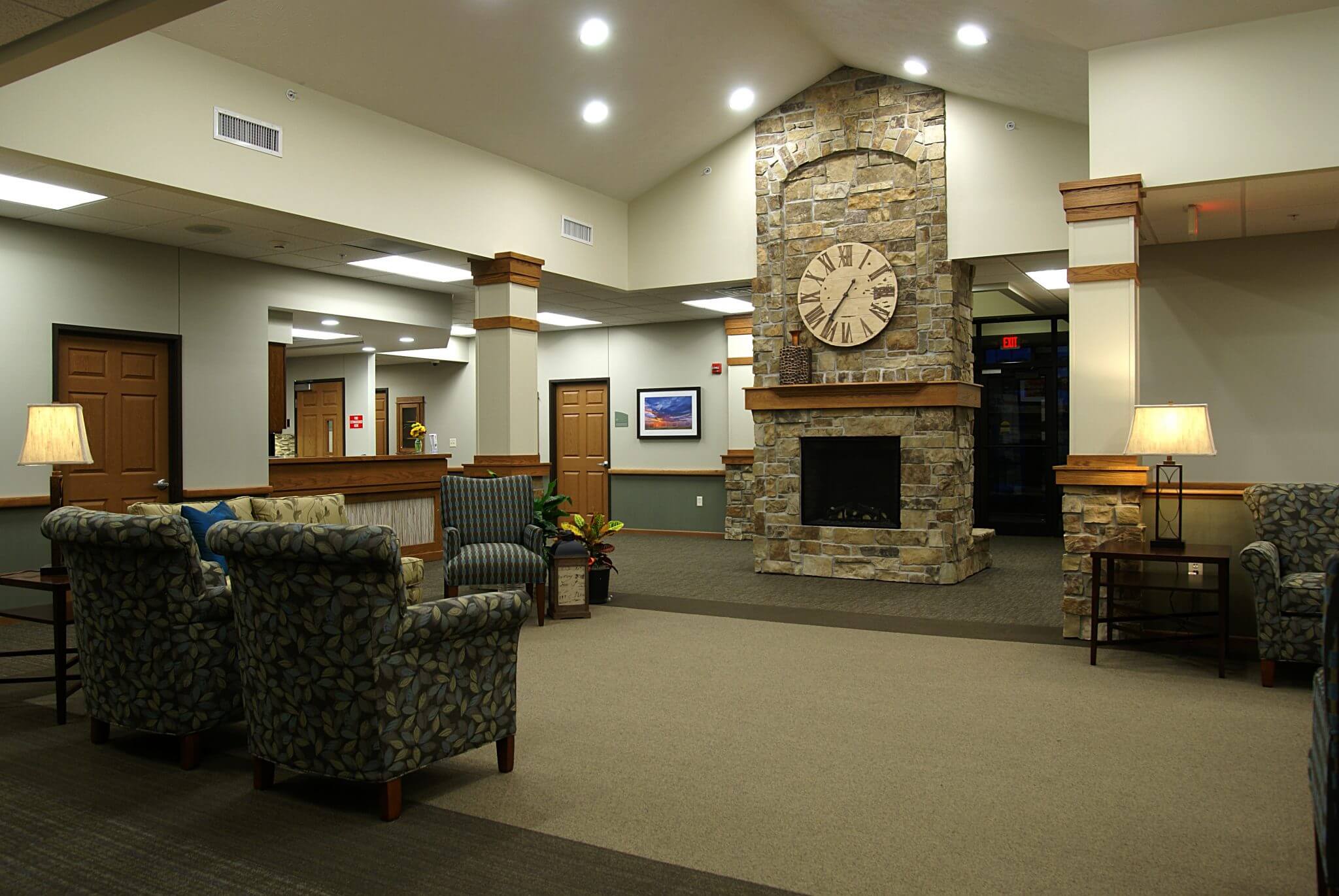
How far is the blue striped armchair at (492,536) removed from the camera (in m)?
5.89

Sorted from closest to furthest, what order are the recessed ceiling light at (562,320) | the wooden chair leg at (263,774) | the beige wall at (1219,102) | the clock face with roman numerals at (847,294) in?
the wooden chair leg at (263,774), the beige wall at (1219,102), the clock face with roman numerals at (847,294), the recessed ceiling light at (562,320)

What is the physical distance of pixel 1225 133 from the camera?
528 cm

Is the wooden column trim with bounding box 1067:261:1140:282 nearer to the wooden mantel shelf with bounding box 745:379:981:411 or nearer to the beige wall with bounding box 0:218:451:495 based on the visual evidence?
the wooden mantel shelf with bounding box 745:379:981:411

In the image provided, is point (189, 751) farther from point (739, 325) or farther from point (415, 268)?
point (739, 325)

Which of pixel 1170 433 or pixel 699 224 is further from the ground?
pixel 699 224

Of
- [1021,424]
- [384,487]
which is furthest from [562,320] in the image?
[1021,424]

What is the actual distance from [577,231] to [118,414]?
158 inches

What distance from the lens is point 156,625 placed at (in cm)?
347

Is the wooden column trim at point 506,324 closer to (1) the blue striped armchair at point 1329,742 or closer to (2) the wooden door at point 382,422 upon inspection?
(1) the blue striped armchair at point 1329,742

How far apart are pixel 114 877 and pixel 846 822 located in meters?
2.13

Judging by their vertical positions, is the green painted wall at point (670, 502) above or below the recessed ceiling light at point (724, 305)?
below

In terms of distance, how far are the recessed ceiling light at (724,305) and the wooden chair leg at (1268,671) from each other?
6250 mm

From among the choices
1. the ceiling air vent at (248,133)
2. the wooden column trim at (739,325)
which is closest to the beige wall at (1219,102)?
the ceiling air vent at (248,133)

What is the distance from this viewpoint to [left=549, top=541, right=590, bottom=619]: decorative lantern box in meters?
6.44
